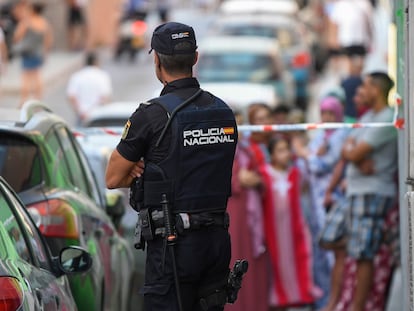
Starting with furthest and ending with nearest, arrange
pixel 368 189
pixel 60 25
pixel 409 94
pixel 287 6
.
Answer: pixel 60 25 < pixel 287 6 < pixel 368 189 < pixel 409 94

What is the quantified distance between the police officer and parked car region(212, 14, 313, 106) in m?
18.1

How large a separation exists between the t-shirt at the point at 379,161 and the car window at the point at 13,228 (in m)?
4.38

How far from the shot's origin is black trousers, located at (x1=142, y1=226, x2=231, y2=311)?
6191mm

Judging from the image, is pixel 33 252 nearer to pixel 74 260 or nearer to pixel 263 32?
pixel 74 260

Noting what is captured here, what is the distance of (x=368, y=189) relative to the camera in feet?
34.2

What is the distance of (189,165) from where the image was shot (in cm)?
620

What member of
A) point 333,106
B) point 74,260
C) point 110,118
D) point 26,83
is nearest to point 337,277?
point 333,106

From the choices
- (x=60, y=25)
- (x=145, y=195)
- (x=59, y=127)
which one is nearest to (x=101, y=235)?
(x=59, y=127)

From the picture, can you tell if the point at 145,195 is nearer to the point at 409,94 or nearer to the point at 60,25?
the point at 409,94

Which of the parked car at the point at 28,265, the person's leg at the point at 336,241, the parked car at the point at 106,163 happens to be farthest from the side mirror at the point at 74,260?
the person's leg at the point at 336,241

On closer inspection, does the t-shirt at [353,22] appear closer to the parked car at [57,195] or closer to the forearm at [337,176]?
the forearm at [337,176]

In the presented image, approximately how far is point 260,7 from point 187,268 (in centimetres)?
2489

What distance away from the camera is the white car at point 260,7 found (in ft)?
97.5

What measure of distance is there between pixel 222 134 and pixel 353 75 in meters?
9.28
